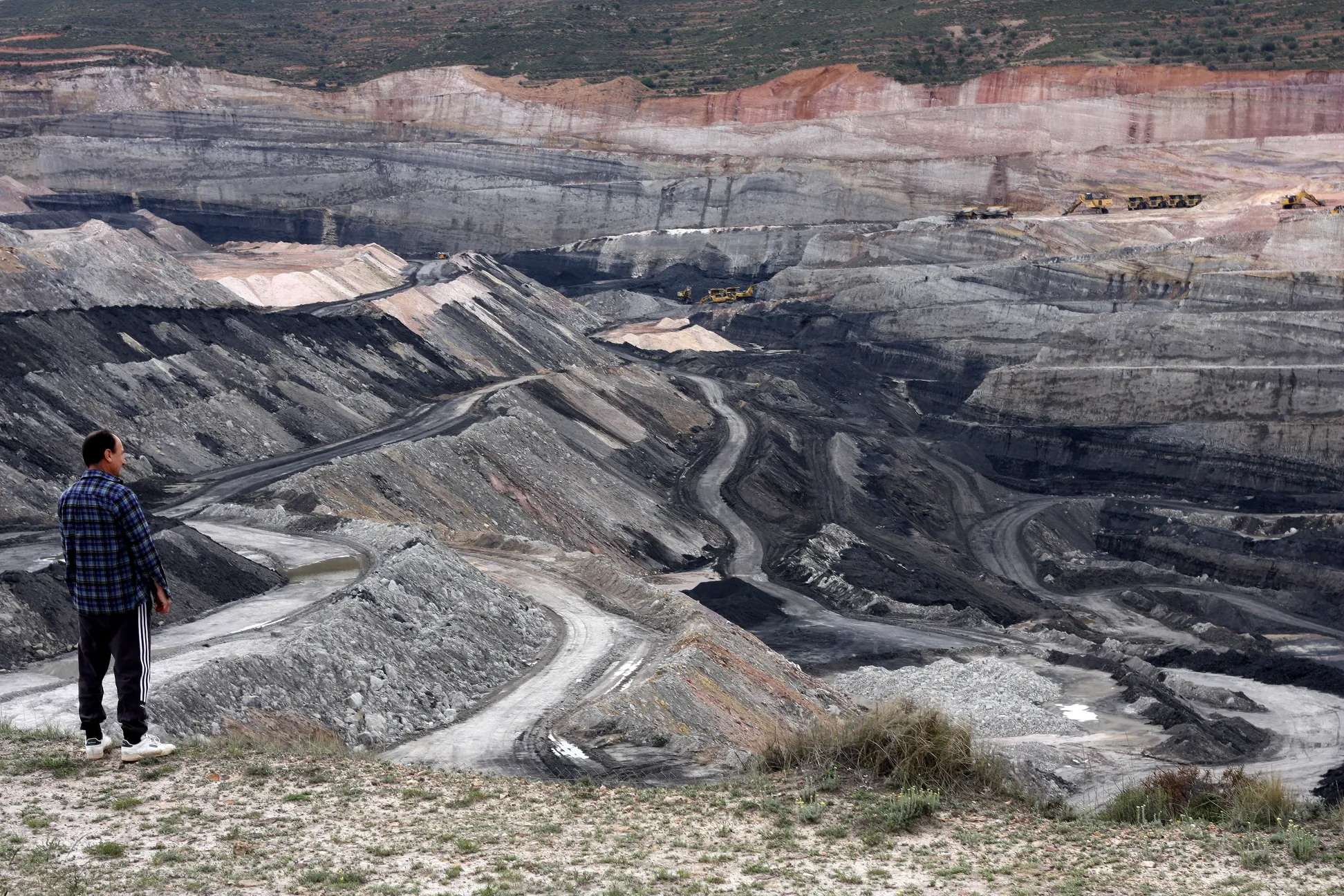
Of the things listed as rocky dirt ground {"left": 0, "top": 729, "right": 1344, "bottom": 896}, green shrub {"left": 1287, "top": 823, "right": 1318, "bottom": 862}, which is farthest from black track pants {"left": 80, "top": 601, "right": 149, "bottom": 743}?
green shrub {"left": 1287, "top": 823, "right": 1318, "bottom": 862}

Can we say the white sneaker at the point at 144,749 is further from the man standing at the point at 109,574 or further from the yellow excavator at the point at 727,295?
the yellow excavator at the point at 727,295

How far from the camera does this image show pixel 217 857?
7668 mm

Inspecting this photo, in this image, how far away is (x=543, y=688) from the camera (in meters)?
18.0

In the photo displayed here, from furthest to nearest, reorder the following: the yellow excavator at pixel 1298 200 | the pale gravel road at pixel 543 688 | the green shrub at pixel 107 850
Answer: the yellow excavator at pixel 1298 200 < the pale gravel road at pixel 543 688 < the green shrub at pixel 107 850

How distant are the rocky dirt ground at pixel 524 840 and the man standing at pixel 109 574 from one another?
2.78ft

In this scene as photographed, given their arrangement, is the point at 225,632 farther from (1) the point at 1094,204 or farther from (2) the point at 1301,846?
(1) the point at 1094,204

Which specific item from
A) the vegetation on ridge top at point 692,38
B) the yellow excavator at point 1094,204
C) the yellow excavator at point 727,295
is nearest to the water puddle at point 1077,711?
the yellow excavator at point 1094,204

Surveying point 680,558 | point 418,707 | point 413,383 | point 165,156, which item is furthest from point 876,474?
point 165,156

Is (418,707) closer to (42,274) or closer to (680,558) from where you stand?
(680,558)

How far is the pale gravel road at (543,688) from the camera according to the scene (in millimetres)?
14578

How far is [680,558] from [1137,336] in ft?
91.2

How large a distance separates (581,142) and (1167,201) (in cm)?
3959

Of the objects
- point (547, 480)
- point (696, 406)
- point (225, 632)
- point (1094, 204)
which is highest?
point (1094, 204)

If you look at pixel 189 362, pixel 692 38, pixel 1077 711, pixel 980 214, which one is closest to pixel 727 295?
pixel 980 214
